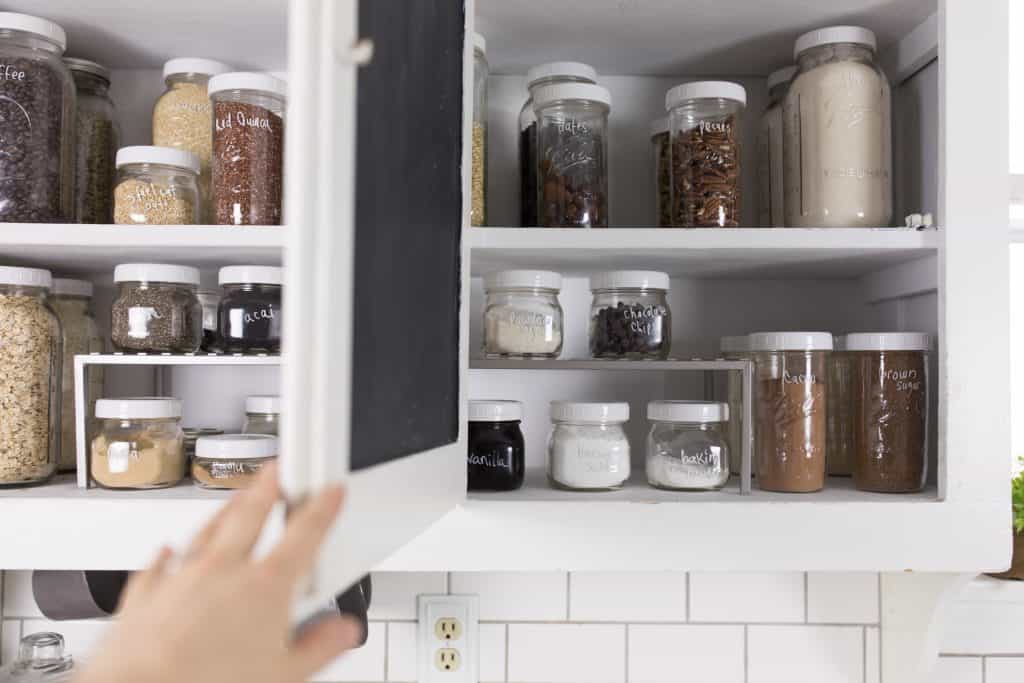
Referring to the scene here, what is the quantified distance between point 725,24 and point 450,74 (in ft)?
1.56

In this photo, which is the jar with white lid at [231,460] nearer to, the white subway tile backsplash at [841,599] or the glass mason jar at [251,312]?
the glass mason jar at [251,312]

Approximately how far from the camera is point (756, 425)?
1074mm

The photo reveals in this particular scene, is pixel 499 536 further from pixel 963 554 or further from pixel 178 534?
pixel 963 554

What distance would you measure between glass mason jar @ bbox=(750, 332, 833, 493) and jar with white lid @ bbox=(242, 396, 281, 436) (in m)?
0.64

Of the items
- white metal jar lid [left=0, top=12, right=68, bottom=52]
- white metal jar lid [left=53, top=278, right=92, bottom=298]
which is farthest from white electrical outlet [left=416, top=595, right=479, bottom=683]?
white metal jar lid [left=0, top=12, right=68, bottom=52]

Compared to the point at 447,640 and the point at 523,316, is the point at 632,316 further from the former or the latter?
the point at 447,640

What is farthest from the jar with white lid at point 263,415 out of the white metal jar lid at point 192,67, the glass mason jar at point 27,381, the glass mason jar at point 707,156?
the glass mason jar at point 707,156

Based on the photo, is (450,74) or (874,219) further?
(874,219)

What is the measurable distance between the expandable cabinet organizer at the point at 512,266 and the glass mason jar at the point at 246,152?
0.17ft

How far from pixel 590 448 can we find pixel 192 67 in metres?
0.74

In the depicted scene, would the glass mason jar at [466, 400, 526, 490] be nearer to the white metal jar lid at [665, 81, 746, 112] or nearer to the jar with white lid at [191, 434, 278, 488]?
the jar with white lid at [191, 434, 278, 488]

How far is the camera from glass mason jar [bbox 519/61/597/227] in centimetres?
109

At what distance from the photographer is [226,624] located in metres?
0.41

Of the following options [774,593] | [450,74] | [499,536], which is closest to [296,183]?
[450,74]
